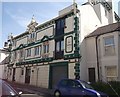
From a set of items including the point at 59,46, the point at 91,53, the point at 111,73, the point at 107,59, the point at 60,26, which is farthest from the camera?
the point at 60,26

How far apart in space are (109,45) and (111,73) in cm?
278

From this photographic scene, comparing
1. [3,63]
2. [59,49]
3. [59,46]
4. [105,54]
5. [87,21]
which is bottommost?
[3,63]

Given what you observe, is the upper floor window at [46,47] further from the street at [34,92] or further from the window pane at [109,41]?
the window pane at [109,41]

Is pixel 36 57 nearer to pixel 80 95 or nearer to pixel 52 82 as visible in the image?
pixel 52 82

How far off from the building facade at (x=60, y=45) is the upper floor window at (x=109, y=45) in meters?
2.42

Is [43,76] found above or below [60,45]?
below

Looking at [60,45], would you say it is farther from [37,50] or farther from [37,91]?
[37,91]

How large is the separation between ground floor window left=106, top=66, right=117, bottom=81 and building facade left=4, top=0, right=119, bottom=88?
1176 millimetres

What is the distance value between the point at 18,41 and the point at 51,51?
11.9 metres

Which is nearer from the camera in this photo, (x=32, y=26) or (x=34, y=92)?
(x=34, y=92)

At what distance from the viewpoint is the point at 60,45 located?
21.9 m

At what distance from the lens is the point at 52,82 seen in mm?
22250

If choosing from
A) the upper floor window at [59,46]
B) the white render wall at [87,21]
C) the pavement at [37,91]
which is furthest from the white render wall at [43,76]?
the white render wall at [87,21]

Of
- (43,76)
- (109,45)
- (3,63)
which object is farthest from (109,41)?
(3,63)
